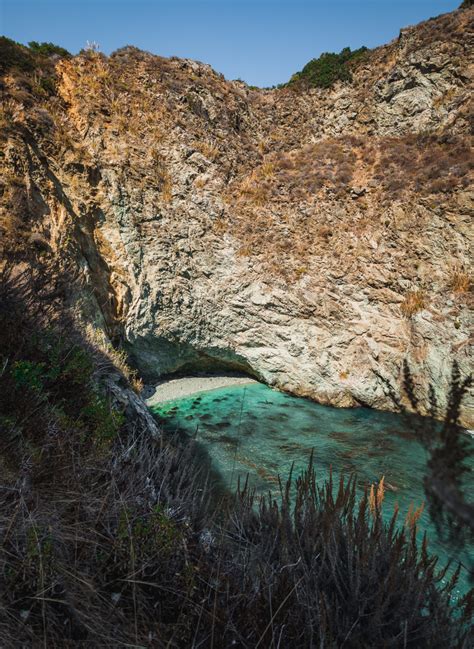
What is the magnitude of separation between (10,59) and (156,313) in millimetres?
12577

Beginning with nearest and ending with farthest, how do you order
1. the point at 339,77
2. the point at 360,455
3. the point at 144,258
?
the point at 360,455
the point at 144,258
the point at 339,77

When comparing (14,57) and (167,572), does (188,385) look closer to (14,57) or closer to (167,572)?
(167,572)

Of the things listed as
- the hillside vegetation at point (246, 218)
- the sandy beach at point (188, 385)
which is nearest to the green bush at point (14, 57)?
the hillside vegetation at point (246, 218)

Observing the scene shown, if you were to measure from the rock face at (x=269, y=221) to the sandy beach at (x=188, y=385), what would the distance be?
0.80m

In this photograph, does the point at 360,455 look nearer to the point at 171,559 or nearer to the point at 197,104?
the point at 171,559

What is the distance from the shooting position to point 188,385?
16.5 m

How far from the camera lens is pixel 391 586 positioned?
2965 millimetres

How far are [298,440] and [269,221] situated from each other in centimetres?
1106

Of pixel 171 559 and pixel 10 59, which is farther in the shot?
pixel 10 59

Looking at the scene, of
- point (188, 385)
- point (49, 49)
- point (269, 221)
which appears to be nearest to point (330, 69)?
point (269, 221)

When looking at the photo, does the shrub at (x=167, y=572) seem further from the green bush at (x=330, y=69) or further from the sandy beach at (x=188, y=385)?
the green bush at (x=330, y=69)

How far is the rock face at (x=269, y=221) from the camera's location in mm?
13930

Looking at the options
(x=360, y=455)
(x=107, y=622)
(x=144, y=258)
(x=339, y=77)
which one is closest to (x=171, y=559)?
(x=107, y=622)

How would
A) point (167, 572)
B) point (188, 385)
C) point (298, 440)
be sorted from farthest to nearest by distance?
point (188, 385), point (298, 440), point (167, 572)
